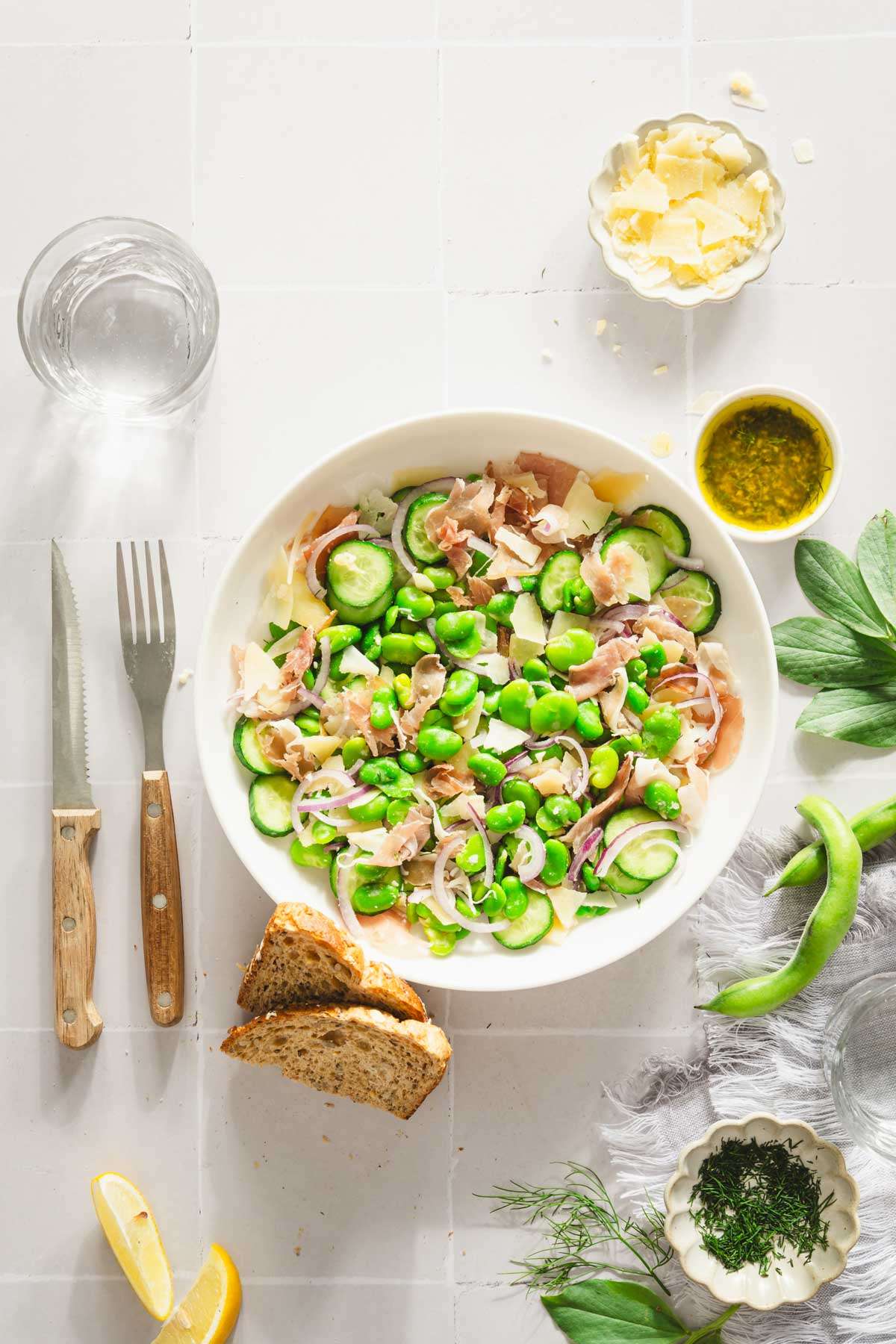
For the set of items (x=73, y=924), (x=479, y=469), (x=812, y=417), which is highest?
(x=812, y=417)

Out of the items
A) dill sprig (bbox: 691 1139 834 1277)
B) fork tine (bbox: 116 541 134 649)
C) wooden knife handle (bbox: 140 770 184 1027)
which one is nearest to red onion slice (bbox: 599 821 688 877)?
dill sprig (bbox: 691 1139 834 1277)

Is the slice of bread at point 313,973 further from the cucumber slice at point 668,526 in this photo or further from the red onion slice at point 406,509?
the cucumber slice at point 668,526

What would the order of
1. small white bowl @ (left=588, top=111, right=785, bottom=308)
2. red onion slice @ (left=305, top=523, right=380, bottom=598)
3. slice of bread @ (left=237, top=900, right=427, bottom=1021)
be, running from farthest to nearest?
small white bowl @ (left=588, top=111, right=785, bottom=308) → red onion slice @ (left=305, top=523, right=380, bottom=598) → slice of bread @ (left=237, top=900, right=427, bottom=1021)

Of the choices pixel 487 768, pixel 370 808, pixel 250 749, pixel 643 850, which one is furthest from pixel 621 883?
pixel 250 749

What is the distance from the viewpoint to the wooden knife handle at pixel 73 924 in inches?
114

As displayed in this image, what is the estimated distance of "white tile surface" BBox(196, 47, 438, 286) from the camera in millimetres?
2941

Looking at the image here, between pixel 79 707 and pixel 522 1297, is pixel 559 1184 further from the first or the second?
pixel 79 707

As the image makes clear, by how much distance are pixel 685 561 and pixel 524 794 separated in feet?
2.46

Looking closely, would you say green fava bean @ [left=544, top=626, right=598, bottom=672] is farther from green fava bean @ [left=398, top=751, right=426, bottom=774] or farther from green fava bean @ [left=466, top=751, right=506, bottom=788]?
green fava bean @ [left=398, top=751, right=426, bottom=774]

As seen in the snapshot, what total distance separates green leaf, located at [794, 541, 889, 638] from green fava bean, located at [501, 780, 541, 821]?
39.2 inches

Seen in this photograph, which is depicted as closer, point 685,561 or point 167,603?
point 685,561

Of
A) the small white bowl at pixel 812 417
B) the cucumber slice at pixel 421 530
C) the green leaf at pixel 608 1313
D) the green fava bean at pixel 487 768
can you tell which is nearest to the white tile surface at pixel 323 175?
the cucumber slice at pixel 421 530

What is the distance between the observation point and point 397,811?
2.66 m

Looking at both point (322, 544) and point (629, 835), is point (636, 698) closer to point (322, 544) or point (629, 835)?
point (629, 835)
